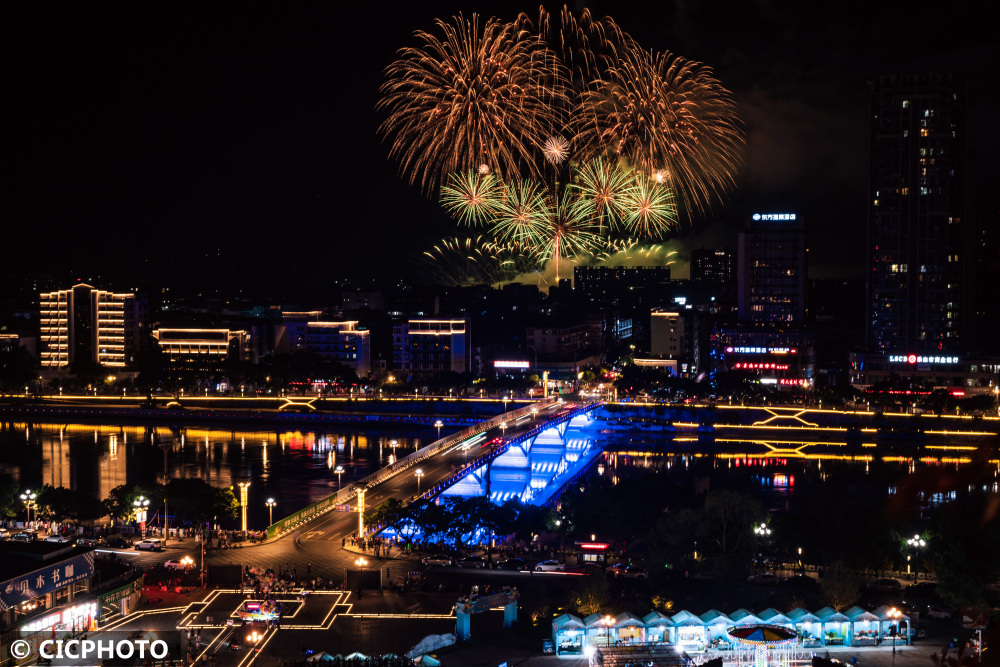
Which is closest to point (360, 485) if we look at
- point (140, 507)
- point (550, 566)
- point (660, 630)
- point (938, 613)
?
point (140, 507)

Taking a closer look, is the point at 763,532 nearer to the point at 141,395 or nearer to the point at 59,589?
the point at 59,589

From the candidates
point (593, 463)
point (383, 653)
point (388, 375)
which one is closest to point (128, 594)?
point (383, 653)

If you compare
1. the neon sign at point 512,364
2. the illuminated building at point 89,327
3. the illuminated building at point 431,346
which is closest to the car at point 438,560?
the illuminated building at point 431,346

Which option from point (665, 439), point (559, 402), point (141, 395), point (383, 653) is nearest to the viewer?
point (383, 653)

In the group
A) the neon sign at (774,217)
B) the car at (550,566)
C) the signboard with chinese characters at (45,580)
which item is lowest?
the car at (550,566)

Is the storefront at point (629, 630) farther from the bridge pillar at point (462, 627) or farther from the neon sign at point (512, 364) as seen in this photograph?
the neon sign at point (512, 364)

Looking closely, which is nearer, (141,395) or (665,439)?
(665,439)

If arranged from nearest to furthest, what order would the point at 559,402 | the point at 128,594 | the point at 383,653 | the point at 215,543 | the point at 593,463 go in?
the point at 383,653, the point at 128,594, the point at 215,543, the point at 593,463, the point at 559,402

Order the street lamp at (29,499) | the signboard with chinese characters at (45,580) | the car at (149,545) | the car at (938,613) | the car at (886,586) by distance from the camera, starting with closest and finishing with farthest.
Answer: the signboard with chinese characters at (45,580) → the car at (938,613) → the car at (886,586) → the car at (149,545) → the street lamp at (29,499)
